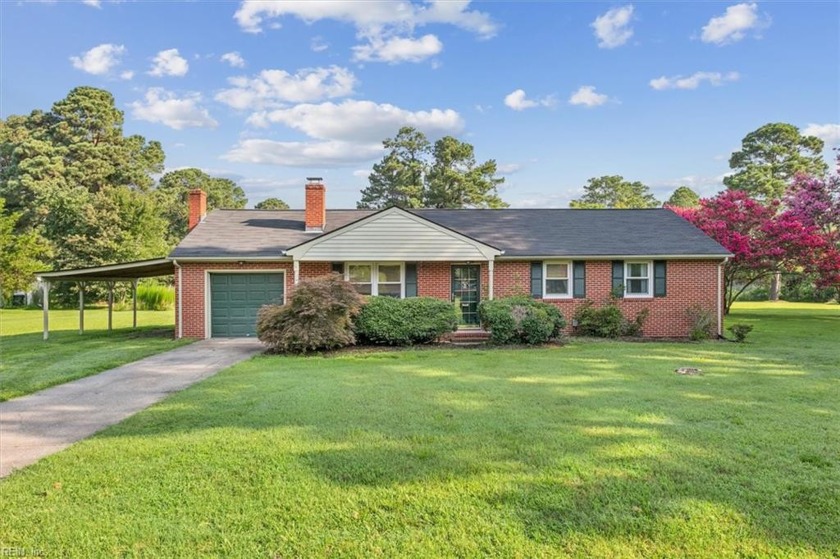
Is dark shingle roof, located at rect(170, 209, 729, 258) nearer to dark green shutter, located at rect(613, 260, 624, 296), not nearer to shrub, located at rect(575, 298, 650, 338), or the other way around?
dark green shutter, located at rect(613, 260, 624, 296)

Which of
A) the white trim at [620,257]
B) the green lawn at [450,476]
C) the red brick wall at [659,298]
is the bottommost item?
the green lawn at [450,476]

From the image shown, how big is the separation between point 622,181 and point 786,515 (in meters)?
66.9

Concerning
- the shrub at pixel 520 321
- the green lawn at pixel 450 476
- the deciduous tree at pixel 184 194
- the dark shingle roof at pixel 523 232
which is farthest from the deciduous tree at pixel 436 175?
the green lawn at pixel 450 476

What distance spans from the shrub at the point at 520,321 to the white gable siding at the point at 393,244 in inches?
93.4

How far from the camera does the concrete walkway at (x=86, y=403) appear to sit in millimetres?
4863

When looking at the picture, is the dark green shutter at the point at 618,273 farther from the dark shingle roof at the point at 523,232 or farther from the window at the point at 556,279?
the window at the point at 556,279

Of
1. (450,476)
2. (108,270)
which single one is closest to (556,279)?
(450,476)

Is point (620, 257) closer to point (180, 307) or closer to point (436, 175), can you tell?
point (180, 307)

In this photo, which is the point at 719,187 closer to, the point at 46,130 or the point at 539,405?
the point at 539,405

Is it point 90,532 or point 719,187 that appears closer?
point 90,532

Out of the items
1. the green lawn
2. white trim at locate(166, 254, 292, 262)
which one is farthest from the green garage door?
the green lawn

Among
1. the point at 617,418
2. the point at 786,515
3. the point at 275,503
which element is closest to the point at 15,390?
the point at 275,503

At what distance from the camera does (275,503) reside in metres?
3.40

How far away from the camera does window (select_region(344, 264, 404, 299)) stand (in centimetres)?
Result: 1526
